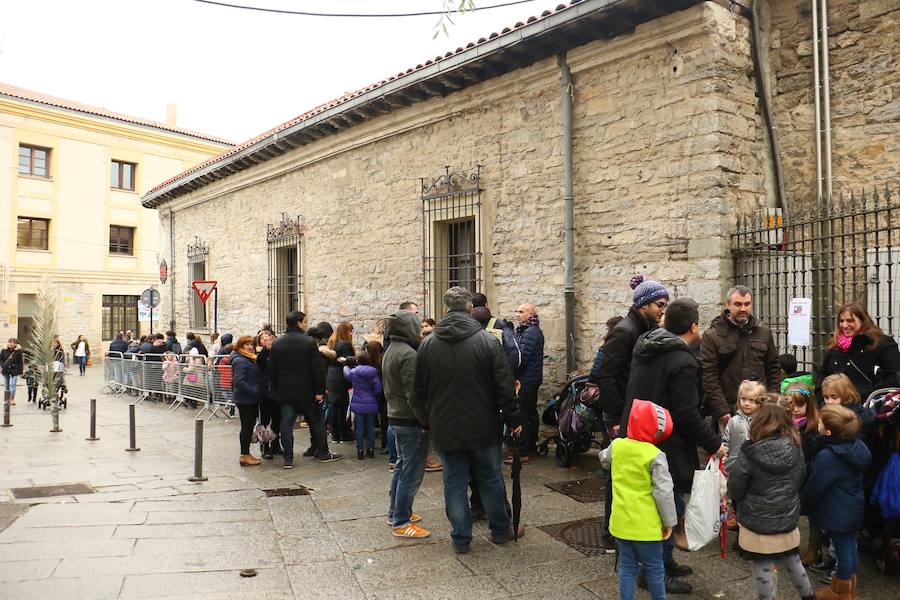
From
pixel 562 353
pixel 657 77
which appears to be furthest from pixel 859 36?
pixel 562 353

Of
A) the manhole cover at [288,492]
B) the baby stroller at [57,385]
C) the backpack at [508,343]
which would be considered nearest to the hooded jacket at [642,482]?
the backpack at [508,343]

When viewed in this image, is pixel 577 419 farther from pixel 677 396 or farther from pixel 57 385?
pixel 57 385

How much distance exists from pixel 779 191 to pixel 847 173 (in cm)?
66

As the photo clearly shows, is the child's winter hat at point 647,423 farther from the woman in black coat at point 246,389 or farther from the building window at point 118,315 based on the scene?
the building window at point 118,315

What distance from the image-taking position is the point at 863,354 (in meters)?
4.67

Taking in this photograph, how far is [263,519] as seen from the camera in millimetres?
5500

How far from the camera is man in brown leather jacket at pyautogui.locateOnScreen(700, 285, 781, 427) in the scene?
16.1ft

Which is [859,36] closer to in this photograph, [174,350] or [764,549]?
[764,549]

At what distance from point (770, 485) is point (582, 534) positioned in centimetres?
176

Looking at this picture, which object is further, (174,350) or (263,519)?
(174,350)

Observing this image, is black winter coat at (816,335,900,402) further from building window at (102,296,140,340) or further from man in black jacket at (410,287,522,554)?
building window at (102,296,140,340)

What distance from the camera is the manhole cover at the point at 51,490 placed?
6.34 meters

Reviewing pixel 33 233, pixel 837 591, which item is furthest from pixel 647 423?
pixel 33 233

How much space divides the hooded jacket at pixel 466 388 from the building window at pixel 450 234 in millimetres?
4816
